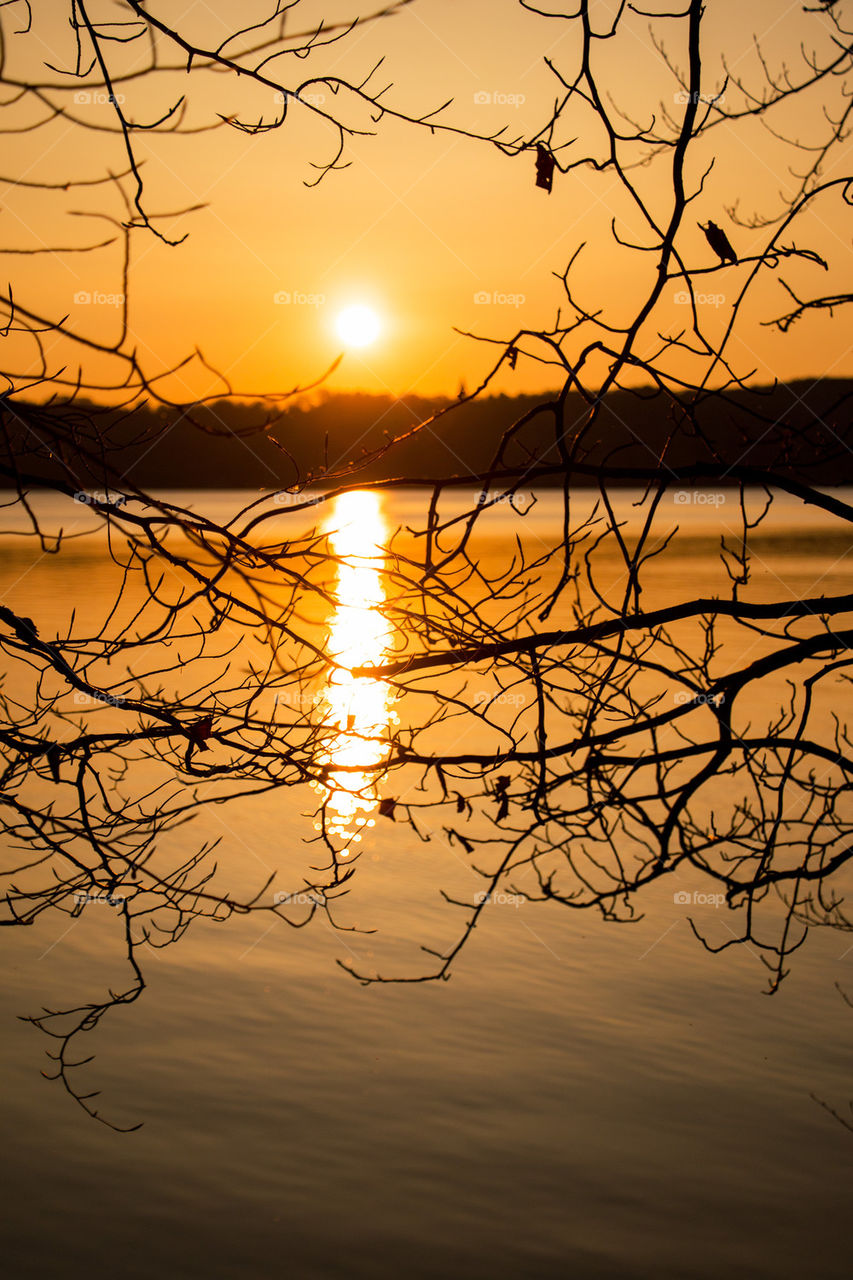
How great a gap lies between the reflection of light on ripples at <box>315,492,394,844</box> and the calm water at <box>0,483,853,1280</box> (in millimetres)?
901

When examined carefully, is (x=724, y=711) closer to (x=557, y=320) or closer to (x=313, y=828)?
(x=557, y=320)

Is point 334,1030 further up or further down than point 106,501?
further down

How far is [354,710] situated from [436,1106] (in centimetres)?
567

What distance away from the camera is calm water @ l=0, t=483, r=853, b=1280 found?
13.4ft

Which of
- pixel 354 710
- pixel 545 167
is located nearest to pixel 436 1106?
pixel 545 167

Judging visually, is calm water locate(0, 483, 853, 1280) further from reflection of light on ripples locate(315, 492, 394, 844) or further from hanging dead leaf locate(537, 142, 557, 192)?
hanging dead leaf locate(537, 142, 557, 192)

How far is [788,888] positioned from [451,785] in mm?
3655

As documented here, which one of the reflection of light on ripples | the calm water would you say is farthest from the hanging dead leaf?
the calm water

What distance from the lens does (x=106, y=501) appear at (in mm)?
2627

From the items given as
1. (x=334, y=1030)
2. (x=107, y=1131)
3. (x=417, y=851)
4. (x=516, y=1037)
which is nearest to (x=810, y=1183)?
(x=516, y=1037)

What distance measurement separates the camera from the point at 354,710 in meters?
10.4

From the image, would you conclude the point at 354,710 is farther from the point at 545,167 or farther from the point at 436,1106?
the point at 545,167

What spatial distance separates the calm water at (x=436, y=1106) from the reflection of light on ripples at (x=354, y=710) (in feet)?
2.96

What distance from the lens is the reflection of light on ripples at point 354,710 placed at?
9.68ft
